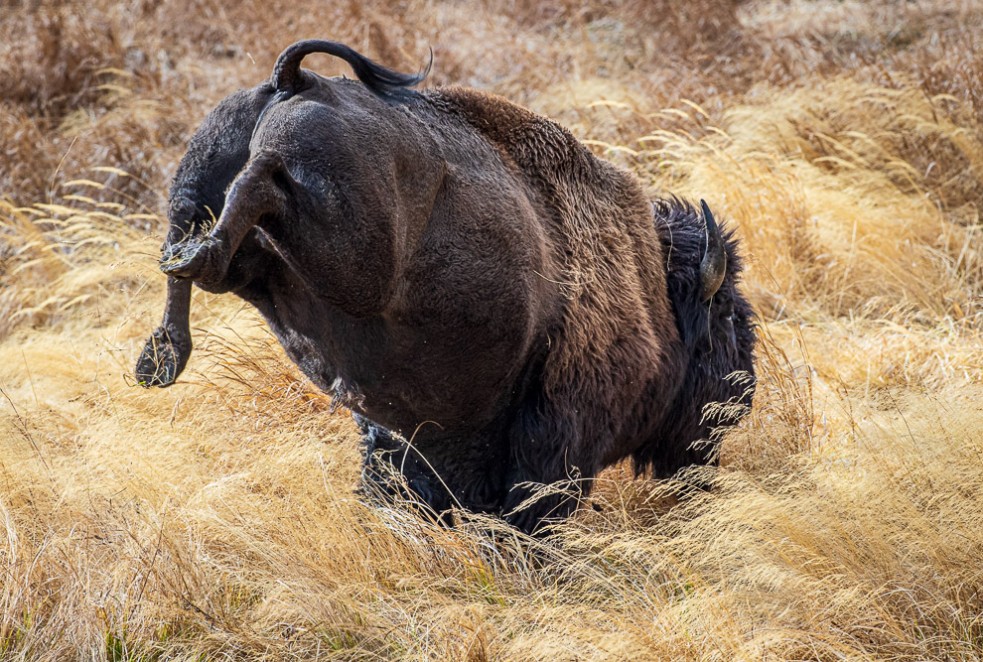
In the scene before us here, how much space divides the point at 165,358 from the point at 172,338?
7cm

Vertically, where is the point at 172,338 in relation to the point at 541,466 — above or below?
above

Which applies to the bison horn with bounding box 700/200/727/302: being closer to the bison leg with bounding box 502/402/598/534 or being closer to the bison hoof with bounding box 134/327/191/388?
the bison leg with bounding box 502/402/598/534

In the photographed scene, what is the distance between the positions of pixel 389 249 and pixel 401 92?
66cm

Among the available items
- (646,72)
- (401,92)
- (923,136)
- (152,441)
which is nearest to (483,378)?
(401,92)

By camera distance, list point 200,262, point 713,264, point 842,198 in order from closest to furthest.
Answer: point 200,262, point 713,264, point 842,198

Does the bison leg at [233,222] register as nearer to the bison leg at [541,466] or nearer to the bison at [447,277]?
the bison at [447,277]

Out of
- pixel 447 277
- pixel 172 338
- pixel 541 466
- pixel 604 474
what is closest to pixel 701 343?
pixel 604 474

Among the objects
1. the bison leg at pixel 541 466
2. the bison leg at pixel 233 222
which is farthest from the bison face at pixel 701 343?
the bison leg at pixel 233 222

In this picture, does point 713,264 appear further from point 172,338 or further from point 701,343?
point 172,338

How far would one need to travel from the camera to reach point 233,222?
8.33ft

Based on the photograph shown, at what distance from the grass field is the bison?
31cm

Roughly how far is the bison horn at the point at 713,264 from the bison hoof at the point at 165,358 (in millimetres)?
2007

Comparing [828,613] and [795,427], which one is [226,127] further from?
[795,427]

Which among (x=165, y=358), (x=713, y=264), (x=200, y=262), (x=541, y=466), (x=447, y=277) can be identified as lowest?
(x=541, y=466)
